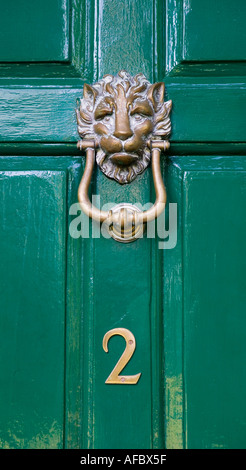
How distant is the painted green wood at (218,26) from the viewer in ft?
1.85

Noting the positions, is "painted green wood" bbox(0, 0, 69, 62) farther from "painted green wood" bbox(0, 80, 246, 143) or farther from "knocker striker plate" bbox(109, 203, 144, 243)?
"knocker striker plate" bbox(109, 203, 144, 243)

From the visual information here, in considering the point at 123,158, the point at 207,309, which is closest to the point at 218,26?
the point at 123,158

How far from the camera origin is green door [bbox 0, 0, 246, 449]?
547mm

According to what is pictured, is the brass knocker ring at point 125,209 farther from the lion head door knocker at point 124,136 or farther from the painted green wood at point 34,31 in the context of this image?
the painted green wood at point 34,31

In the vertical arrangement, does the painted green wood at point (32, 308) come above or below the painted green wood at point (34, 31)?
below

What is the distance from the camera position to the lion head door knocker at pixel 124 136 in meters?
0.53

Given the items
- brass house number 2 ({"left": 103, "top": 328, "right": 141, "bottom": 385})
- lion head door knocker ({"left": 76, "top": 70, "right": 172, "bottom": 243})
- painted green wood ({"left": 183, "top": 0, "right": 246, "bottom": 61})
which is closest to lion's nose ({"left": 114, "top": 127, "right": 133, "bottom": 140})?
lion head door knocker ({"left": 76, "top": 70, "right": 172, "bottom": 243})

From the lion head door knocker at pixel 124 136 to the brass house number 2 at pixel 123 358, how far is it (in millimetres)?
118

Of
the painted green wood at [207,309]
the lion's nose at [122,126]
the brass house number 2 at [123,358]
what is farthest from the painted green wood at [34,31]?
the brass house number 2 at [123,358]

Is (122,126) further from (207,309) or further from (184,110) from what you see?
(207,309)

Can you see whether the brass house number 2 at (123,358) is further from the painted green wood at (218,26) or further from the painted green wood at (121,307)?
the painted green wood at (218,26)

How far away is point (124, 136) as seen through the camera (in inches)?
20.7

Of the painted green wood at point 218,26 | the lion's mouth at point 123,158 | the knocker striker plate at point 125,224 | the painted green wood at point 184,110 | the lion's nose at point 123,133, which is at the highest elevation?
the painted green wood at point 218,26

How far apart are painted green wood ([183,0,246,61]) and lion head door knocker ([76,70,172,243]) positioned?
0.28 ft
